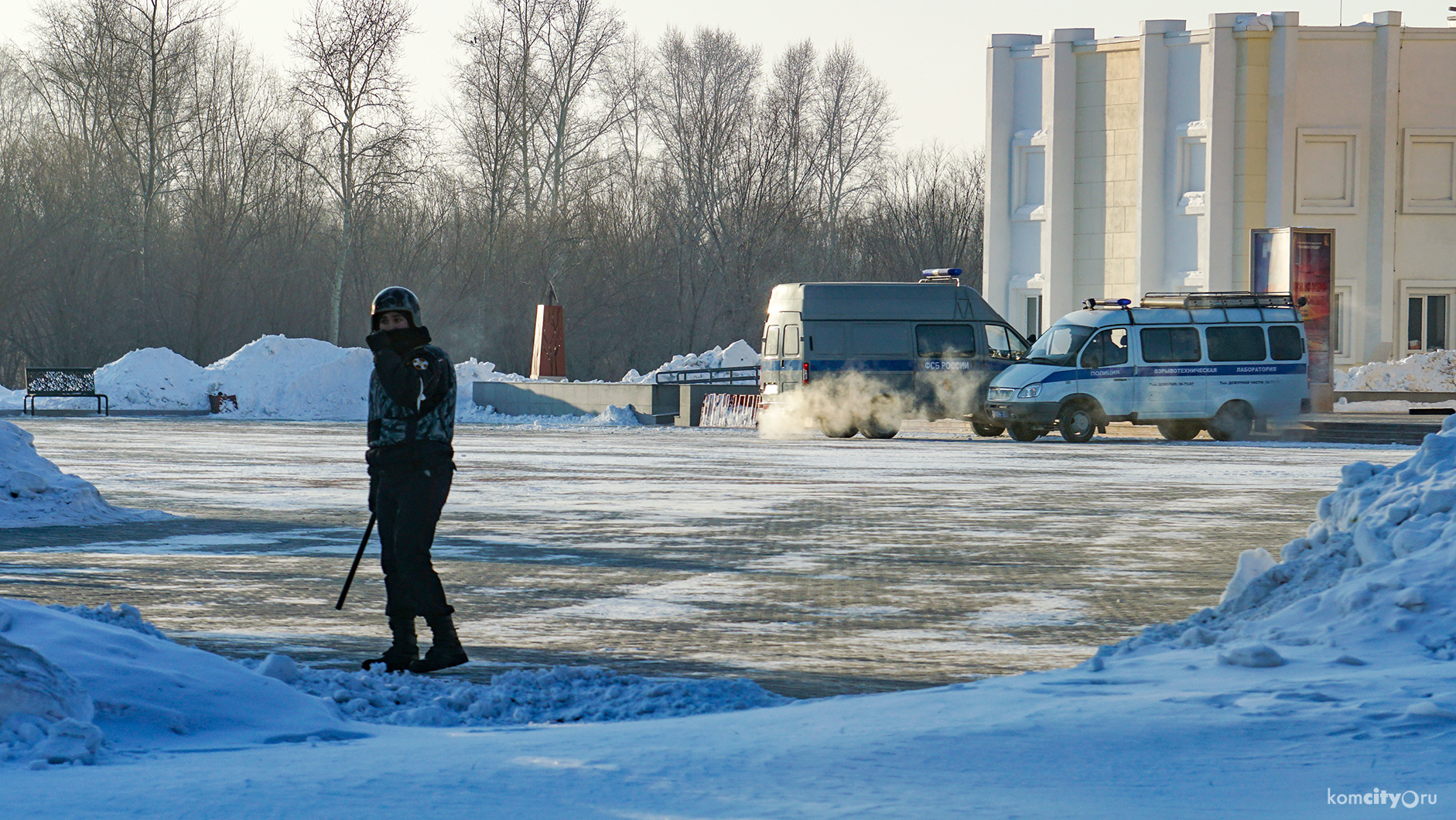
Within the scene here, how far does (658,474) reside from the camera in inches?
795

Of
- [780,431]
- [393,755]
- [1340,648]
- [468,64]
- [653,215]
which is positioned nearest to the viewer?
[393,755]

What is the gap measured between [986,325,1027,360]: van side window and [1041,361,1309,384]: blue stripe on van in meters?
2.06

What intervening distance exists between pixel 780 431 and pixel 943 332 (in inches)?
139

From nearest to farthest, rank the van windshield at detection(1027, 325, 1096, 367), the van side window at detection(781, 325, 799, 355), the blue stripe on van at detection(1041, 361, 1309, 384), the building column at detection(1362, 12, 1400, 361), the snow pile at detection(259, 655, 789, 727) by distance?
the snow pile at detection(259, 655, 789, 727) → the blue stripe on van at detection(1041, 361, 1309, 384) → the van windshield at detection(1027, 325, 1096, 367) → the van side window at detection(781, 325, 799, 355) → the building column at detection(1362, 12, 1400, 361)

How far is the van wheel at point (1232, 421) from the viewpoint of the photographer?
27.9 meters

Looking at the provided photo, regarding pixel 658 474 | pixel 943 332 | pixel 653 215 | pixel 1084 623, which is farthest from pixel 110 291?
pixel 1084 623

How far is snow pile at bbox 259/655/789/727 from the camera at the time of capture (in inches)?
242

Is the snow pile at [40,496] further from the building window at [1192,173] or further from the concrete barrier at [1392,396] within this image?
the building window at [1192,173]

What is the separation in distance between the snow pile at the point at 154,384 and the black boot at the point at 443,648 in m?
38.2

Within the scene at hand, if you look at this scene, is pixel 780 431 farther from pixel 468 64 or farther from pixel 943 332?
pixel 468 64

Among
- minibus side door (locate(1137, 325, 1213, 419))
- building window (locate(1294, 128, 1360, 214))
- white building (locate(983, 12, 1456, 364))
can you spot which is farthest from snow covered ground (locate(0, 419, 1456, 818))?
building window (locate(1294, 128, 1360, 214))

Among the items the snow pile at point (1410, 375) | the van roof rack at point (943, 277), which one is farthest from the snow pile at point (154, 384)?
the snow pile at point (1410, 375)

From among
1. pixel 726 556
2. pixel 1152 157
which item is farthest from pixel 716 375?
pixel 726 556

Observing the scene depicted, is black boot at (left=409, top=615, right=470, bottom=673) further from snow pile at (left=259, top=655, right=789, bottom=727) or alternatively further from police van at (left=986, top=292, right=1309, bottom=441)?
police van at (left=986, top=292, right=1309, bottom=441)
